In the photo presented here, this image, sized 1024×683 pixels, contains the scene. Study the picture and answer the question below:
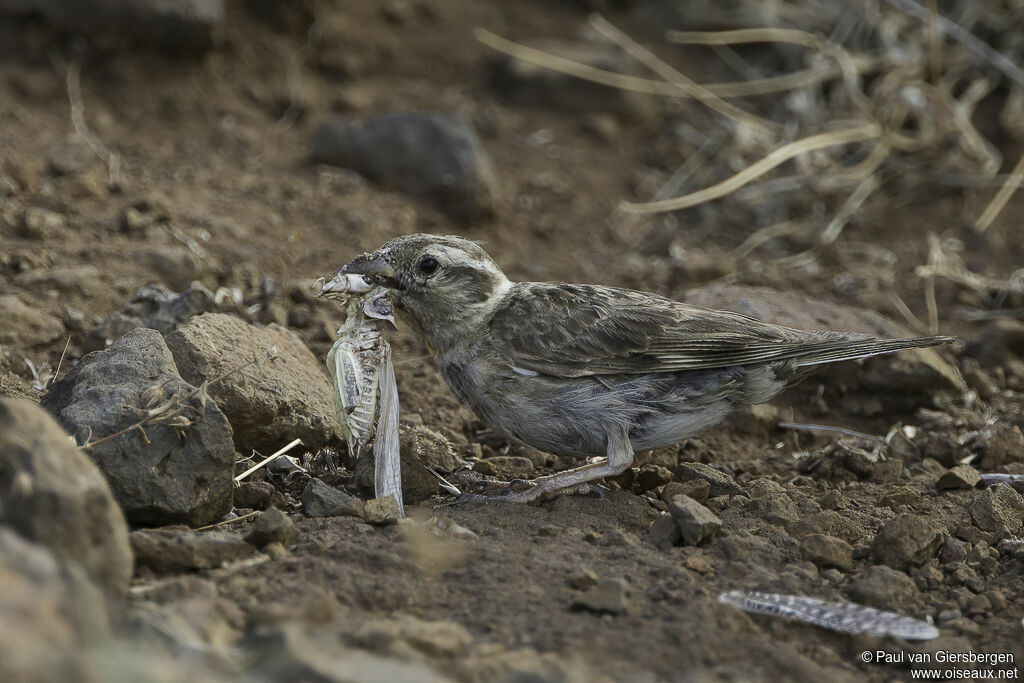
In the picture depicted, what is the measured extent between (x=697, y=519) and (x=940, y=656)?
100 cm

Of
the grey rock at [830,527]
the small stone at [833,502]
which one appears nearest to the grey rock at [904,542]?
the grey rock at [830,527]

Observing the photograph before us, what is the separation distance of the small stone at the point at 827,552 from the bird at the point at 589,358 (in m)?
0.96

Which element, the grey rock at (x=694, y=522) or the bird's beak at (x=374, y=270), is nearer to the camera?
the grey rock at (x=694, y=522)

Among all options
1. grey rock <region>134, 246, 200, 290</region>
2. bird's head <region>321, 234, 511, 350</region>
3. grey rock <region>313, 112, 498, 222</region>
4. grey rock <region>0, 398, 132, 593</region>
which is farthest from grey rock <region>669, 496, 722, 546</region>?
grey rock <region>313, 112, 498, 222</region>

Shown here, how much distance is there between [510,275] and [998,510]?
13.0 ft

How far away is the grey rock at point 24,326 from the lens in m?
5.67

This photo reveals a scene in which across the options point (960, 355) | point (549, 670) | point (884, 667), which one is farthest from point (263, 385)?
point (960, 355)

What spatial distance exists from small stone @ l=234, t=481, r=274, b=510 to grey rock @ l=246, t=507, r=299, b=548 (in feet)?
2.16

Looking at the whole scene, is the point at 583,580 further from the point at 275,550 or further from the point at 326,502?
the point at 326,502

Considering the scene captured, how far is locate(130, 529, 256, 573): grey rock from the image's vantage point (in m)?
3.60

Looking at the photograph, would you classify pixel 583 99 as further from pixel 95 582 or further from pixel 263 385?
pixel 95 582

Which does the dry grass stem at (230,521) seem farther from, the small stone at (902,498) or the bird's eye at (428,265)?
the small stone at (902,498)

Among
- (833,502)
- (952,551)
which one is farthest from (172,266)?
(952,551)

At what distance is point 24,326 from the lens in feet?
18.8
